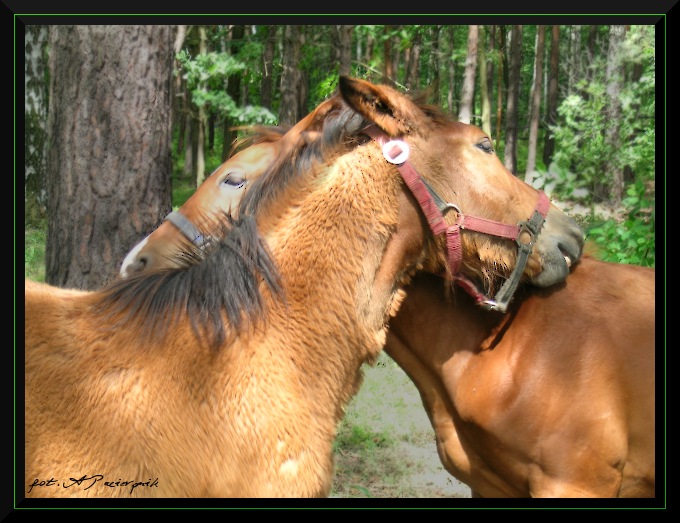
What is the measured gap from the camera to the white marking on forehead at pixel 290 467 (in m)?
2.12

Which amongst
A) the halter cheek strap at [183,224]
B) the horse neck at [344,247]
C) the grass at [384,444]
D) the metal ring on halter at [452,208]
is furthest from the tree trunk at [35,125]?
the metal ring on halter at [452,208]

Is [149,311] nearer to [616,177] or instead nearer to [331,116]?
[331,116]

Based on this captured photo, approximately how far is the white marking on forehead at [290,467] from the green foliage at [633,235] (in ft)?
11.5

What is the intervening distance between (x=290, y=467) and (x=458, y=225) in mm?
1172

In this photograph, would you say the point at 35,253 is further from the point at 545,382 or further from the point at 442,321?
the point at 545,382

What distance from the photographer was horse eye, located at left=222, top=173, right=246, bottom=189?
12.5 feet

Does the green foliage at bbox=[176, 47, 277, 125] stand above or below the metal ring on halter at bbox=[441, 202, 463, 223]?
above

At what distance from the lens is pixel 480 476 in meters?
3.21

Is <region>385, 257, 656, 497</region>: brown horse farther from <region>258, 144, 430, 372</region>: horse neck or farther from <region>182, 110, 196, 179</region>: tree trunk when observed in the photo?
<region>182, 110, 196, 179</region>: tree trunk

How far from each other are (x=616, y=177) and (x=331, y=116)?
225 inches

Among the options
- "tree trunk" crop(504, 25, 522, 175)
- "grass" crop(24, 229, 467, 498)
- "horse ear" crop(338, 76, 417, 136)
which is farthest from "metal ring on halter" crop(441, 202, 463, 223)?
"tree trunk" crop(504, 25, 522, 175)

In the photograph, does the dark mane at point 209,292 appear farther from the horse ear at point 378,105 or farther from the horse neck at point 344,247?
the horse ear at point 378,105

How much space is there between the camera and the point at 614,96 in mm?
7004
